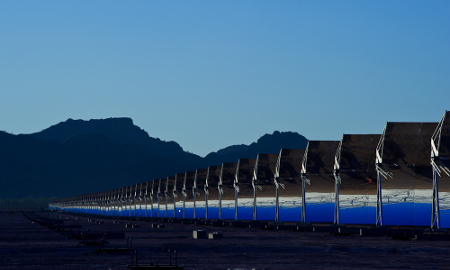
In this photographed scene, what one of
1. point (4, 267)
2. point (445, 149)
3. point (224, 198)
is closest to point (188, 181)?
point (224, 198)

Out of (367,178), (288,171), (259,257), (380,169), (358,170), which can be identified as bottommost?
(259,257)

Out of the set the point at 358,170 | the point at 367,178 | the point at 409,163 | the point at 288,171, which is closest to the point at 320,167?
the point at 367,178

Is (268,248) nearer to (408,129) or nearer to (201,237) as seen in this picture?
(201,237)

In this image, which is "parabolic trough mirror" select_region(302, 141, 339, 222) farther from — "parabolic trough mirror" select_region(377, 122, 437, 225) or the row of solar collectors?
"parabolic trough mirror" select_region(377, 122, 437, 225)

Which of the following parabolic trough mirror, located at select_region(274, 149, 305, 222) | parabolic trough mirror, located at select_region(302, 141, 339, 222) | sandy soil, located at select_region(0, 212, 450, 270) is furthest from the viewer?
parabolic trough mirror, located at select_region(274, 149, 305, 222)

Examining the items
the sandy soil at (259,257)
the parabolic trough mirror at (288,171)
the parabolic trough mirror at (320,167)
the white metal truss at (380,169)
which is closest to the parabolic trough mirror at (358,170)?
the parabolic trough mirror at (320,167)

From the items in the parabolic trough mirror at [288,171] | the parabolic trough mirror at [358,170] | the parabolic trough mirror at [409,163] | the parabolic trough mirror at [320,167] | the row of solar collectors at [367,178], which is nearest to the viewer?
the row of solar collectors at [367,178]

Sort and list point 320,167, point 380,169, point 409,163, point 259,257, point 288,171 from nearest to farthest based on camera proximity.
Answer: point 259,257 → point 409,163 → point 380,169 → point 320,167 → point 288,171

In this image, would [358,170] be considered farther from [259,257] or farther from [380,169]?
[259,257]

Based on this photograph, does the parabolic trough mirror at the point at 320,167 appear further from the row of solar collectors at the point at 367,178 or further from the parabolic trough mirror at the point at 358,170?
the parabolic trough mirror at the point at 358,170

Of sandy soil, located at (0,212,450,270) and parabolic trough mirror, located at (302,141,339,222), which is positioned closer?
sandy soil, located at (0,212,450,270)

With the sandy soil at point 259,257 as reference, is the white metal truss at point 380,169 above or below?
above

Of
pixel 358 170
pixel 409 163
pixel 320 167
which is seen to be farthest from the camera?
pixel 320 167

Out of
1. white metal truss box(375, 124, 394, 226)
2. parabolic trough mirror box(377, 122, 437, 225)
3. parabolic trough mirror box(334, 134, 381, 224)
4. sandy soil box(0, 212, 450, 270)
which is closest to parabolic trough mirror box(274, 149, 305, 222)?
parabolic trough mirror box(334, 134, 381, 224)
